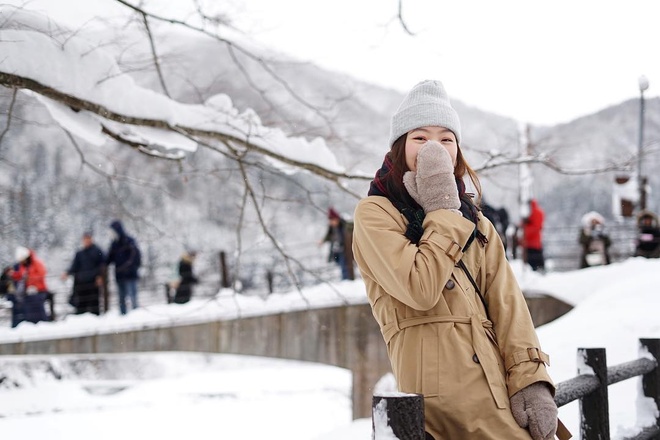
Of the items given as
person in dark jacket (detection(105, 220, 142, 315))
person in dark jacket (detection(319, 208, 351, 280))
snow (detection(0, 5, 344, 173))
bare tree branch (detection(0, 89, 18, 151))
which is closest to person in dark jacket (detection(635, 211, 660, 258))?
person in dark jacket (detection(319, 208, 351, 280))

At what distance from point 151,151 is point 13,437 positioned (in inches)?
360

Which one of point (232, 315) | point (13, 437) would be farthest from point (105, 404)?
point (232, 315)

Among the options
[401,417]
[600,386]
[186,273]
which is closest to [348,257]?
[186,273]

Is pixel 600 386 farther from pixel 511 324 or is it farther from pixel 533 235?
pixel 533 235

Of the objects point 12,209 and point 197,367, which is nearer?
point 12,209

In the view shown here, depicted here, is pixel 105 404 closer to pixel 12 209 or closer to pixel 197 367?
pixel 12 209

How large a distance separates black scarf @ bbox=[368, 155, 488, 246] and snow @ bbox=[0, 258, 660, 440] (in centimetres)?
163

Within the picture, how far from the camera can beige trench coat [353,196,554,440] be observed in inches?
66.2

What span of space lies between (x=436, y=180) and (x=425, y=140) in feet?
0.71

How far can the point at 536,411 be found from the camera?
1.70 m

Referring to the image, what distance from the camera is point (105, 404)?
17.8 m

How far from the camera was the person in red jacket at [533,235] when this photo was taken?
1279 cm

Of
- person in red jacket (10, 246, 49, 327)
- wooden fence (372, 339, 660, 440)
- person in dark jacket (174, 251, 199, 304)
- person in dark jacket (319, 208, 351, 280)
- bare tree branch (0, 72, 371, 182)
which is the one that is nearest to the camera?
wooden fence (372, 339, 660, 440)

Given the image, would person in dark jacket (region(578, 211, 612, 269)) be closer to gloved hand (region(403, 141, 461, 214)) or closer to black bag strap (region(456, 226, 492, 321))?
black bag strap (region(456, 226, 492, 321))
